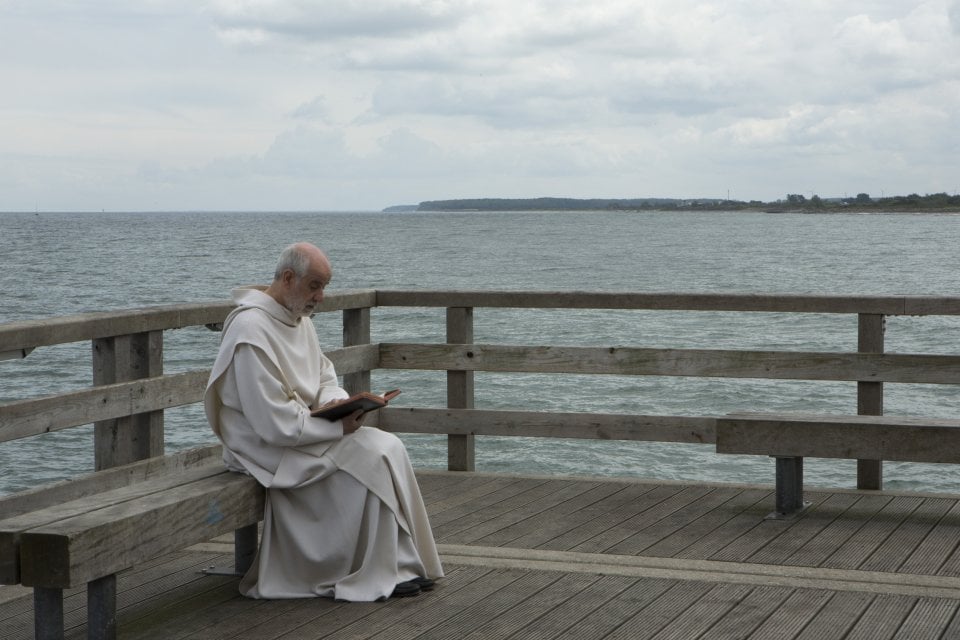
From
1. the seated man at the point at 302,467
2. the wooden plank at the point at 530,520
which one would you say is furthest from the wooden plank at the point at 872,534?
the seated man at the point at 302,467

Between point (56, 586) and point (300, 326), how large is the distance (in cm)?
144

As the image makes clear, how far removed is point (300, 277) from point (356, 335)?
96.7 inches

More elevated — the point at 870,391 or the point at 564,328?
the point at 870,391

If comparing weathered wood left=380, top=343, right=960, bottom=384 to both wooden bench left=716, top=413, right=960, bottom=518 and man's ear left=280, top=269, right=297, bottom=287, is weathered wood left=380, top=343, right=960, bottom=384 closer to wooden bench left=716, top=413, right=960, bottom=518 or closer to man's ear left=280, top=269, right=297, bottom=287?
wooden bench left=716, top=413, right=960, bottom=518

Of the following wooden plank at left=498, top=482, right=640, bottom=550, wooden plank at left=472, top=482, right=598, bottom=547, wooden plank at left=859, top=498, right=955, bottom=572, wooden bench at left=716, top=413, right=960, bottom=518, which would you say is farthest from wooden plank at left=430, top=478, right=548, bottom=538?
wooden plank at left=859, top=498, right=955, bottom=572

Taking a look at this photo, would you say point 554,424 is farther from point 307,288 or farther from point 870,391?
point 307,288

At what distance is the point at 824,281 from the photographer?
1844 inches

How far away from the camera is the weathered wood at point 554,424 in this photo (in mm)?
6594

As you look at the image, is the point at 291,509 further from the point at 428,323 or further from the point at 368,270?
the point at 368,270

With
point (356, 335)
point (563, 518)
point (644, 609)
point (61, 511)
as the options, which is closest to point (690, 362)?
point (563, 518)

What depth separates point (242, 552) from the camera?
16.4 ft

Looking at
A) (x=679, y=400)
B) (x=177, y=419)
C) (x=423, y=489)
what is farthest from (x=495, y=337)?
(x=423, y=489)

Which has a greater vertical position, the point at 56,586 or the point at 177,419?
the point at 56,586

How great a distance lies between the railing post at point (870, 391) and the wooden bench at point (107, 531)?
3239mm
